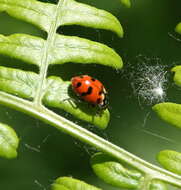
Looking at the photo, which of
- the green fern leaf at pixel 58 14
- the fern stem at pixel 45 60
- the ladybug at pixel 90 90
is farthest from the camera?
the ladybug at pixel 90 90

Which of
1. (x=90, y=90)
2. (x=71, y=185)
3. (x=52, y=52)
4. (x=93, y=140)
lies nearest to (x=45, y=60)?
(x=52, y=52)

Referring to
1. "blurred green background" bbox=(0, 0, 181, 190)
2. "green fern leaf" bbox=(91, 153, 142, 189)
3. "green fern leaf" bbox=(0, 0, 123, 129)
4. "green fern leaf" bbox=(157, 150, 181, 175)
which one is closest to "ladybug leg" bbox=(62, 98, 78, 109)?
"green fern leaf" bbox=(0, 0, 123, 129)

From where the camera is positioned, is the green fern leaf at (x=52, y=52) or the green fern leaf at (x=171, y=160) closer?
the green fern leaf at (x=171, y=160)

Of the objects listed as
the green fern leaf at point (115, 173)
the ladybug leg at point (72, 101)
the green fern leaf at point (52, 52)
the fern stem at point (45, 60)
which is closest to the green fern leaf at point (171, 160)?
the green fern leaf at point (115, 173)

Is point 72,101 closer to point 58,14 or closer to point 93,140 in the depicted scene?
point 93,140

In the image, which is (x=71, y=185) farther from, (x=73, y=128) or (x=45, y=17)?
(x=45, y=17)

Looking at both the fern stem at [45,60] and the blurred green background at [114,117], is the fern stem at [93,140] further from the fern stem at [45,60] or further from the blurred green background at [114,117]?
the blurred green background at [114,117]
